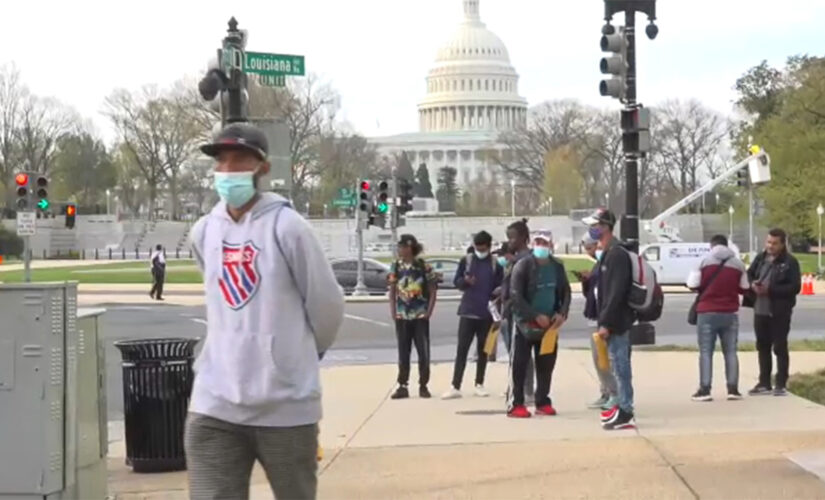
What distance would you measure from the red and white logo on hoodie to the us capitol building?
14564 cm

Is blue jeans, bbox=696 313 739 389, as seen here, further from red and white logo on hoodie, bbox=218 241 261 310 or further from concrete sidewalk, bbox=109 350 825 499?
red and white logo on hoodie, bbox=218 241 261 310

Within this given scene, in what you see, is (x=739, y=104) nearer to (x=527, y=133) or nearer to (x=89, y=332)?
(x=527, y=133)

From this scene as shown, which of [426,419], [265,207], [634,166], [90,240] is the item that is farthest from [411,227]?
[265,207]

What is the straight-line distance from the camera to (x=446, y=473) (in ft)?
27.0

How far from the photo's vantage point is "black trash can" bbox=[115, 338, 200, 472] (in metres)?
8.23

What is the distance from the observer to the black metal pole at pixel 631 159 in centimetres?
1638

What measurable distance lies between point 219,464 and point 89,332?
10.2 feet

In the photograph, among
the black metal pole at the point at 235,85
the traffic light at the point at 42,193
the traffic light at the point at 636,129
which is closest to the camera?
the black metal pole at the point at 235,85

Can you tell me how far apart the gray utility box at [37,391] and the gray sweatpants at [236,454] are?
7.82 ft

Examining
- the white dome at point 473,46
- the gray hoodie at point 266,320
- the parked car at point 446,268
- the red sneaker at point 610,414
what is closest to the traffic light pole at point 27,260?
the parked car at point 446,268

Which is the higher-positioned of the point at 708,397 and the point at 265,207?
the point at 265,207

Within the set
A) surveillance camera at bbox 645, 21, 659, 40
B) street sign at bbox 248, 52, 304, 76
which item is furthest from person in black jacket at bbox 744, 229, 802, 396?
surveillance camera at bbox 645, 21, 659, 40

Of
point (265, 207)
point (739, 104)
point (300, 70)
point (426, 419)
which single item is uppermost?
point (739, 104)

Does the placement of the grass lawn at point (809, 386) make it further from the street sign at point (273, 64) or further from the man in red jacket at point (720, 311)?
the street sign at point (273, 64)
